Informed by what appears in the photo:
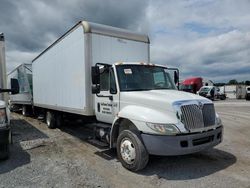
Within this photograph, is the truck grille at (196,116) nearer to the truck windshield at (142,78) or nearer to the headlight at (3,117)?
the truck windshield at (142,78)

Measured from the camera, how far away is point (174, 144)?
515 centimetres

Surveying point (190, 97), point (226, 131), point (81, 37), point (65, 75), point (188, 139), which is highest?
point (81, 37)

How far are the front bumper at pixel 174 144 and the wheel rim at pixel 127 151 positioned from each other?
0.42 meters

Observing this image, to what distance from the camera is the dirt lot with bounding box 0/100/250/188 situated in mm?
5031

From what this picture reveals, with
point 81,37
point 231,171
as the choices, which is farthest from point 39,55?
point 231,171

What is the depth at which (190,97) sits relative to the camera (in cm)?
588

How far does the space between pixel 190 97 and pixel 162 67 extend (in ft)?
5.97

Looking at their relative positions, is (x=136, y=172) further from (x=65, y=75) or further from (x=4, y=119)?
(x=65, y=75)

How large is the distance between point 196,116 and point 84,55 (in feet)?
12.1

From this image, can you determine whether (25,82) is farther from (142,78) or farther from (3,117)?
(142,78)

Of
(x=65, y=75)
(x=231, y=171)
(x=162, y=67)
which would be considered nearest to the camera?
(x=231, y=171)

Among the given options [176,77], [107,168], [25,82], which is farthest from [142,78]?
[25,82]

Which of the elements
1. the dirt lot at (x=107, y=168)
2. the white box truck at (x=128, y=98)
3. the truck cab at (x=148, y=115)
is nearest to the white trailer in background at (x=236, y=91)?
the dirt lot at (x=107, y=168)

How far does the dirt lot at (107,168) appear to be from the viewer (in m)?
5.03
